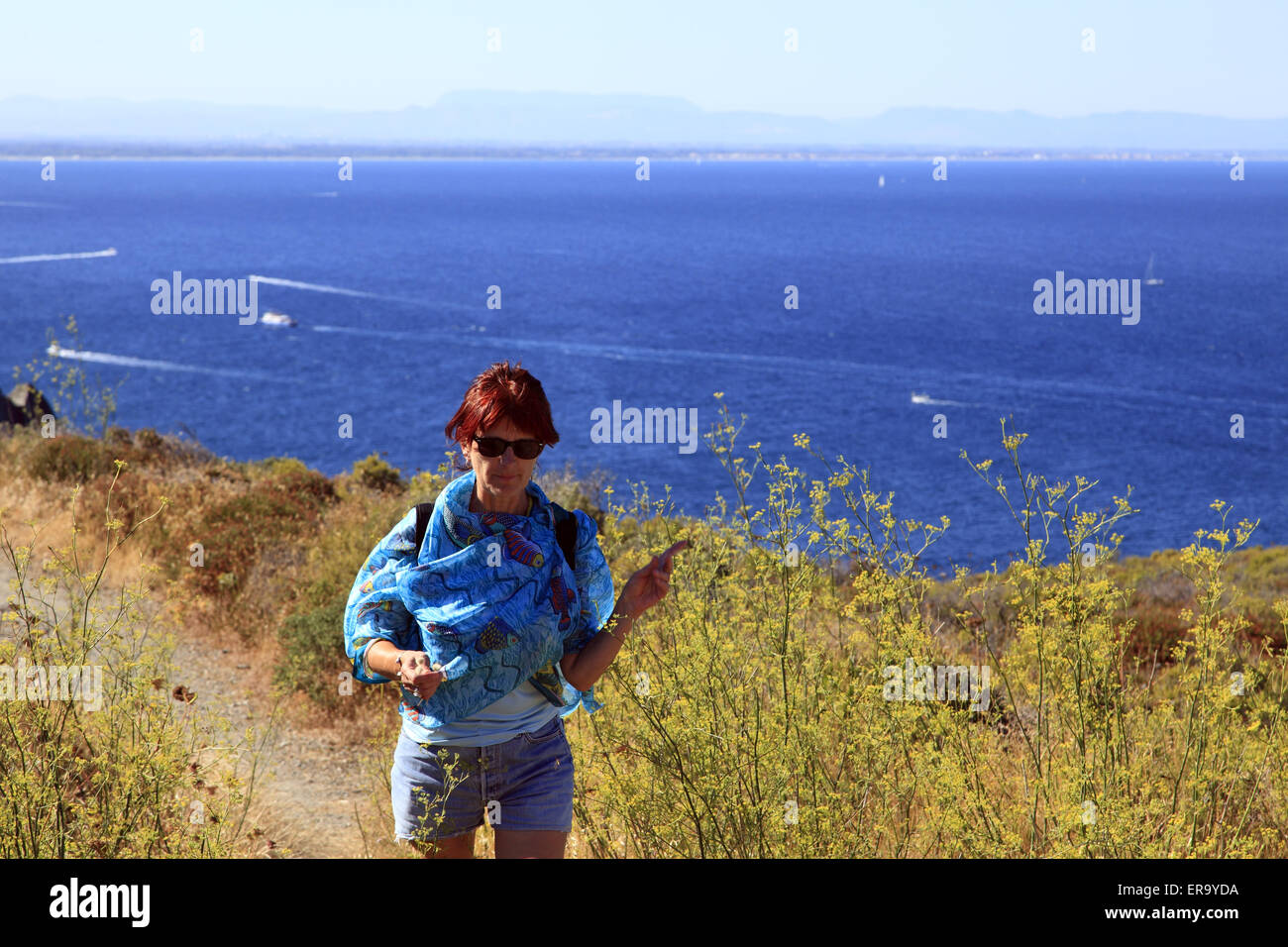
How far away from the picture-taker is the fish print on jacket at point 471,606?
2.64 meters

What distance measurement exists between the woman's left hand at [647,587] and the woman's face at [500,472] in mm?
350

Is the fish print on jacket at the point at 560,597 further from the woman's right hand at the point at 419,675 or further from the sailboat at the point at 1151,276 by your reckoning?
the sailboat at the point at 1151,276

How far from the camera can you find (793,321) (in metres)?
73.6

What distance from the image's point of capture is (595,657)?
275 cm

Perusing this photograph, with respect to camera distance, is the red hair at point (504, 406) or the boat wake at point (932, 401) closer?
the red hair at point (504, 406)

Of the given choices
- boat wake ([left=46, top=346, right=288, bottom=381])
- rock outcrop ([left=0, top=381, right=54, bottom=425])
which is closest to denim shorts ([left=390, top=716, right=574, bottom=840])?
rock outcrop ([left=0, top=381, right=54, bottom=425])

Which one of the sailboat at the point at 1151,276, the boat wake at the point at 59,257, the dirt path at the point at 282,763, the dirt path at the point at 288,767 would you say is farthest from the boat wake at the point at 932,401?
the boat wake at the point at 59,257

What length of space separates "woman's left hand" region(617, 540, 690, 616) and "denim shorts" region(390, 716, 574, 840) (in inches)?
14.8

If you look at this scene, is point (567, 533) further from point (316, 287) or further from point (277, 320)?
point (316, 287)
